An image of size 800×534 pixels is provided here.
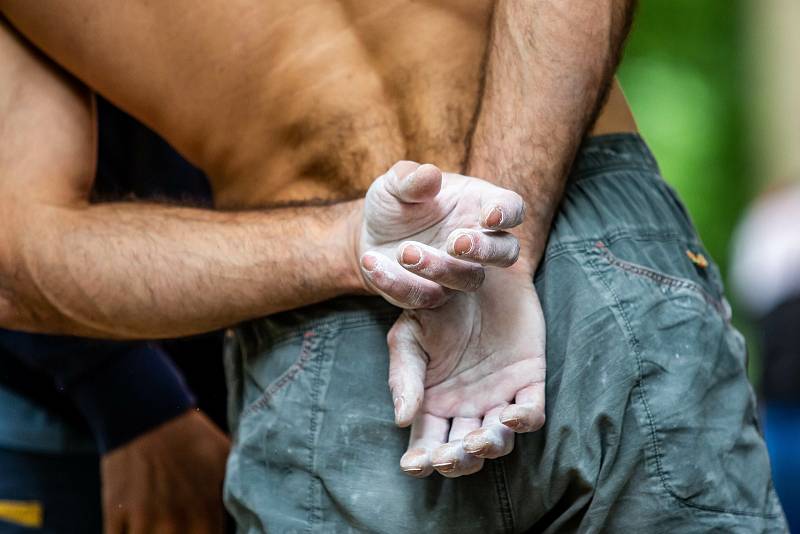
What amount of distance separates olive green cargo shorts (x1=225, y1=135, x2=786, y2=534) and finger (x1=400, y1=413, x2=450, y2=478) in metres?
0.06

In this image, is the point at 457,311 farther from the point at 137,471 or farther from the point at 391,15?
the point at 137,471

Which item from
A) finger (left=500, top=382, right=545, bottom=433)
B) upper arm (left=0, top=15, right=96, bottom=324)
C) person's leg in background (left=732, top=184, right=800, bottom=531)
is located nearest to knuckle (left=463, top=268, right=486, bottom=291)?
finger (left=500, top=382, right=545, bottom=433)

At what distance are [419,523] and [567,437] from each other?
164mm

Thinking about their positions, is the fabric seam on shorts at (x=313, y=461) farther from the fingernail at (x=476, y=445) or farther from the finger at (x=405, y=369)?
the fingernail at (x=476, y=445)

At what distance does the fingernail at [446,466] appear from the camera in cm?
88

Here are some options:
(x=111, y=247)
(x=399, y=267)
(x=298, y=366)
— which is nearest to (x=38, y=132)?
(x=111, y=247)

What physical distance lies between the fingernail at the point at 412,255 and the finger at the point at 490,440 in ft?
0.50

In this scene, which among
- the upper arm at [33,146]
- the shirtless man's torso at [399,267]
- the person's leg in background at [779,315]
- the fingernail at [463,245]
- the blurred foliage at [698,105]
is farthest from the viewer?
the blurred foliage at [698,105]

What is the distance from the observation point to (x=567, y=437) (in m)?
0.94

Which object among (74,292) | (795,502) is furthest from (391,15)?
(795,502)

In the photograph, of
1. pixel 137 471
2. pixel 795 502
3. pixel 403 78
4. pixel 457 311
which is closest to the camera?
pixel 457 311

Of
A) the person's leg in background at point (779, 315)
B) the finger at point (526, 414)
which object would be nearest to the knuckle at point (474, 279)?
the finger at point (526, 414)

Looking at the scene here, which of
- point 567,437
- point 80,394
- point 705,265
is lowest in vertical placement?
point 80,394

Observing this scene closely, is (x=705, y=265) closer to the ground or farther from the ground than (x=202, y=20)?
closer to the ground
